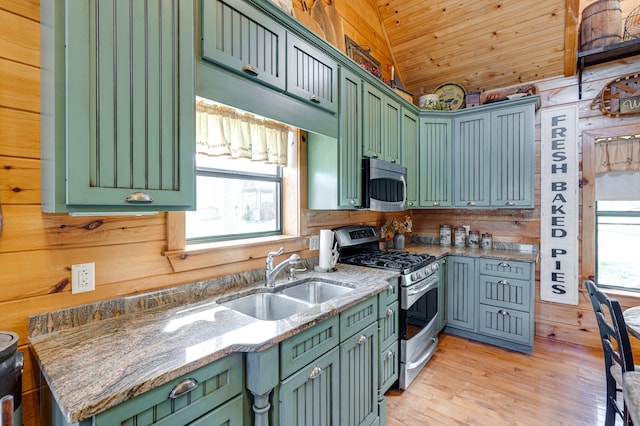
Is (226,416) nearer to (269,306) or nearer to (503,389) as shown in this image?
(269,306)

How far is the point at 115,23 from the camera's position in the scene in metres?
1.03

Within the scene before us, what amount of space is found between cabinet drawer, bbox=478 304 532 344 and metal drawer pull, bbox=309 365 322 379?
92.5 inches

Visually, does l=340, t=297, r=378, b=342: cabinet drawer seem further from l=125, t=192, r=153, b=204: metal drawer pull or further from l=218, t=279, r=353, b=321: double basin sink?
l=125, t=192, r=153, b=204: metal drawer pull

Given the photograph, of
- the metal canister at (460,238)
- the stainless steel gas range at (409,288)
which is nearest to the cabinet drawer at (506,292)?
the stainless steel gas range at (409,288)

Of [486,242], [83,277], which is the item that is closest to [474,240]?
[486,242]

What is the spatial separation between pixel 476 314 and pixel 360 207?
181 cm

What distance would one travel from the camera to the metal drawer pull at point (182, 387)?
938 mm

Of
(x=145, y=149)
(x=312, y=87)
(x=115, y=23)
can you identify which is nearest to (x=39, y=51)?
(x=115, y=23)

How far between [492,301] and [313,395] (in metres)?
2.40

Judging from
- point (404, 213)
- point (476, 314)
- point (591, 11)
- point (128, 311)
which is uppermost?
point (591, 11)

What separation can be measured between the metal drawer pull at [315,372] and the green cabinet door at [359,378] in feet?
0.66

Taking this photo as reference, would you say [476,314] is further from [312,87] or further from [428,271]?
[312,87]

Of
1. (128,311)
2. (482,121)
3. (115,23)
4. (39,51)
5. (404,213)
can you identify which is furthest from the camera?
(404,213)

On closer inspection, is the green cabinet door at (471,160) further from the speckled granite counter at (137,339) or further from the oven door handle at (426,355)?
the speckled granite counter at (137,339)
